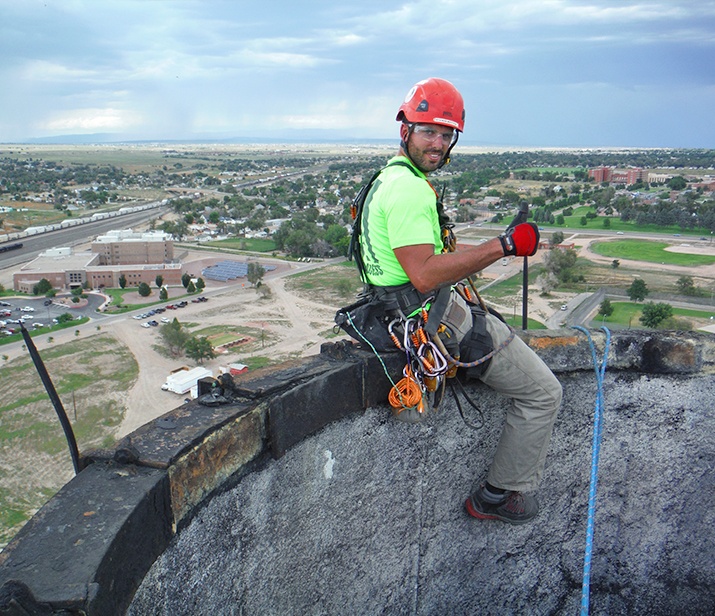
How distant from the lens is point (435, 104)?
2.72 metres

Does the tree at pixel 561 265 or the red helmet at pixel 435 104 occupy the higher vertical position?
the red helmet at pixel 435 104

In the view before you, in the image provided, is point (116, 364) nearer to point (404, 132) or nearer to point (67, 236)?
point (404, 132)

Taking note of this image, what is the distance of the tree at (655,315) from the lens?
96.3ft

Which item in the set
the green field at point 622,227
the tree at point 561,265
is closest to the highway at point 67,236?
the tree at point 561,265

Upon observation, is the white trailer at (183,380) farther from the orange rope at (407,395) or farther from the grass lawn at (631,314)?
the orange rope at (407,395)

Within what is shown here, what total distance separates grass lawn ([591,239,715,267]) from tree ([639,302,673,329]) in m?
15.5

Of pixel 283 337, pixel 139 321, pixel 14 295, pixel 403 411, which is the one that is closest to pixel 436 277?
pixel 403 411

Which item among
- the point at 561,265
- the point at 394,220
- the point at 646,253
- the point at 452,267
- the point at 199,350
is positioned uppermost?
the point at 394,220

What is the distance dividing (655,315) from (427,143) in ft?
98.0

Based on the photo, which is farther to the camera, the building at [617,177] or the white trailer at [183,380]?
the building at [617,177]

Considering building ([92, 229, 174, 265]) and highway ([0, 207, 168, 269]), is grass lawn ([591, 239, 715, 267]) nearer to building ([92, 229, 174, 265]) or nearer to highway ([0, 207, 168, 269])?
building ([92, 229, 174, 265])

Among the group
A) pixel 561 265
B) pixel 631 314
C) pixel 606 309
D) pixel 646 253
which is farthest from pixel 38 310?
pixel 646 253

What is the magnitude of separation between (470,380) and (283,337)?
29.9 meters

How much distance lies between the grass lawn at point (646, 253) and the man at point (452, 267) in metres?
45.5
